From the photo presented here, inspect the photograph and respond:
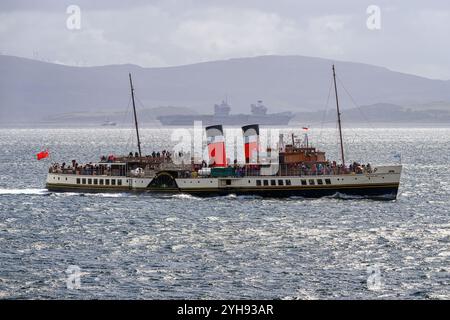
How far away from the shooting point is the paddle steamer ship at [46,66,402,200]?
97.9 metres

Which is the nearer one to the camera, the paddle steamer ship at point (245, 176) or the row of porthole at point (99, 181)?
the paddle steamer ship at point (245, 176)

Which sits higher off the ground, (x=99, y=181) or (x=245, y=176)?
(x=245, y=176)

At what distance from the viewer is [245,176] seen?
10019 centimetres

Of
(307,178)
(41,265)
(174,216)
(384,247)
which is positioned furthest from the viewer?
(307,178)

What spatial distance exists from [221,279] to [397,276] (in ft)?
35.7

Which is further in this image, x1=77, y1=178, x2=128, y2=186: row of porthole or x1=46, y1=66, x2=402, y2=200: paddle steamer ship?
x1=77, y1=178, x2=128, y2=186: row of porthole

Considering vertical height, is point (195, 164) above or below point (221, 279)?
above

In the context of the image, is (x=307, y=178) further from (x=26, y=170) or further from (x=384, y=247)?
(x=26, y=170)

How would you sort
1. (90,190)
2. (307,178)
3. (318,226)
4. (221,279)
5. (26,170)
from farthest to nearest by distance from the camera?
1. (26,170)
2. (90,190)
3. (307,178)
4. (318,226)
5. (221,279)

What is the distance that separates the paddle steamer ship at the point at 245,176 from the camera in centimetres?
9788

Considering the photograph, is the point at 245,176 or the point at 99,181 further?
the point at 99,181

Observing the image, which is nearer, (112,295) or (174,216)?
(112,295)

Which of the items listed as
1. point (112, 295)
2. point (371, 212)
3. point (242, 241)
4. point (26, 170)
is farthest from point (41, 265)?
point (26, 170)
